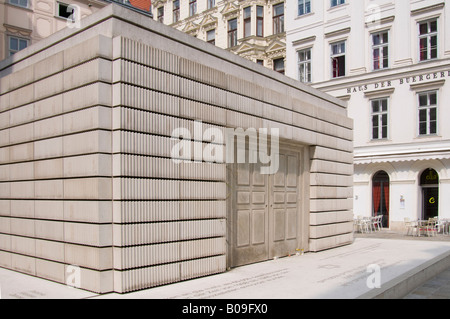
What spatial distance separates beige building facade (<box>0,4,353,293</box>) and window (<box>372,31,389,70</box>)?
14905mm

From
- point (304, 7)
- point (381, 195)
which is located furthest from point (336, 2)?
point (381, 195)

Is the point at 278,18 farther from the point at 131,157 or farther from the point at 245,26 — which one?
the point at 131,157

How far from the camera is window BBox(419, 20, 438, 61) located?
21703 mm

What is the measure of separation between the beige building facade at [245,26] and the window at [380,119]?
7758 mm

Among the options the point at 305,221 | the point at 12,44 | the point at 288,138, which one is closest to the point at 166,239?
the point at 288,138

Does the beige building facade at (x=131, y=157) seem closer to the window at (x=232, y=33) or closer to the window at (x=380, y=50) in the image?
the window at (x=380, y=50)

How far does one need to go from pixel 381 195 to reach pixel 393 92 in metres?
5.33

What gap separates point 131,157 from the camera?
6.85 metres

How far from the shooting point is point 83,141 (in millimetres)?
6965

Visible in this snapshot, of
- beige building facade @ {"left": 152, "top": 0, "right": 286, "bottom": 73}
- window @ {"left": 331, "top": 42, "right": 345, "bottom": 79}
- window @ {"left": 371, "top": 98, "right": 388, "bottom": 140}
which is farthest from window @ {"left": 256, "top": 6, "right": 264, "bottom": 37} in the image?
window @ {"left": 371, "top": 98, "right": 388, "bottom": 140}

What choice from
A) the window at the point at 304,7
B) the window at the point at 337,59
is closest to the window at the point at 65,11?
the window at the point at 304,7

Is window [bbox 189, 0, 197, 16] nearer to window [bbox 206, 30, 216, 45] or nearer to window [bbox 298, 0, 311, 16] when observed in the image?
window [bbox 206, 30, 216, 45]
